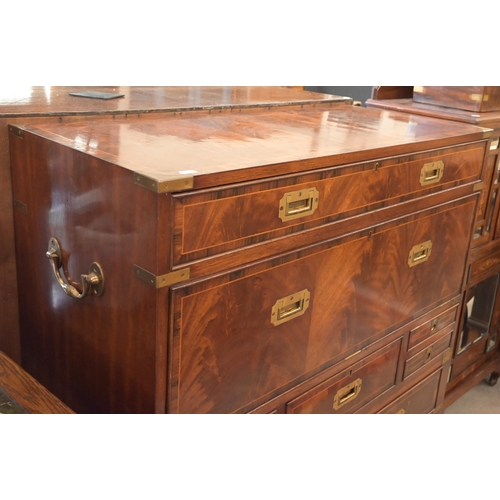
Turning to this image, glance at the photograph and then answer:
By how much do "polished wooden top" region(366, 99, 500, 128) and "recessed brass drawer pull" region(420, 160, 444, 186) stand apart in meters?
0.34

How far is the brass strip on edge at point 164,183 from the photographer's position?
3.08 ft

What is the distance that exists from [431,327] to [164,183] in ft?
3.72

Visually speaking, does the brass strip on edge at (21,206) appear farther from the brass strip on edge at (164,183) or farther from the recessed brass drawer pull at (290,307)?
the recessed brass drawer pull at (290,307)

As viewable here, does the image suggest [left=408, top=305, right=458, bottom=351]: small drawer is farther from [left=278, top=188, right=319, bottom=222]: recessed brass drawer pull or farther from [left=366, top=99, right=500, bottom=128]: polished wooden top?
[left=278, top=188, right=319, bottom=222]: recessed brass drawer pull

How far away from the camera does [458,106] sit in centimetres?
196

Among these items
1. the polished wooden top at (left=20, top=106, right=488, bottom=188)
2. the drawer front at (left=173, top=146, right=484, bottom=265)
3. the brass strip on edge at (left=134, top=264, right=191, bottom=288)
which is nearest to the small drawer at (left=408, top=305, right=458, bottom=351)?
the drawer front at (left=173, top=146, right=484, bottom=265)

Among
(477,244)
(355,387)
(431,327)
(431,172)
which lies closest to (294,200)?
(431,172)

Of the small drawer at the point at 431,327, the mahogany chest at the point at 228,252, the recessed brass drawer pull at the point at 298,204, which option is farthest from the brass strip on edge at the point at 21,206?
the small drawer at the point at 431,327

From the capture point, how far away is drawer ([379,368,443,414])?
5.91 feet

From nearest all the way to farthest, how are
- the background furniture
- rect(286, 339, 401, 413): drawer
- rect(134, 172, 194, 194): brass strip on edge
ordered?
rect(134, 172, 194, 194): brass strip on edge
rect(286, 339, 401, 413): drawer
the background furniture

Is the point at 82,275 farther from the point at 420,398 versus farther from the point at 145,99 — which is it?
the point at 420,398

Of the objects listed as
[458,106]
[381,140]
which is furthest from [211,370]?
[458,106]

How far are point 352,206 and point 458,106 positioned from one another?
32.7 inches

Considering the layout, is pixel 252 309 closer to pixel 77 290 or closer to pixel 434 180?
pixel 77 290
